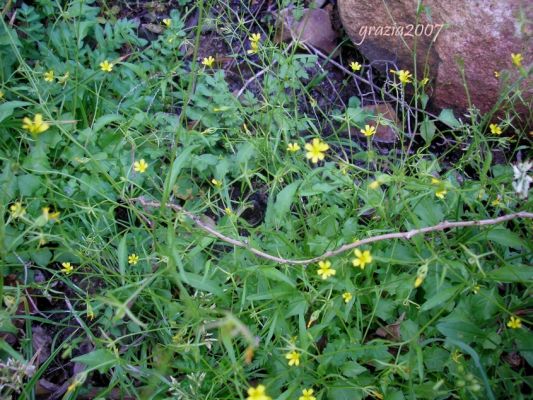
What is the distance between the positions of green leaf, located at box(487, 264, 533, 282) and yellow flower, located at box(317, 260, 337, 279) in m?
0.54

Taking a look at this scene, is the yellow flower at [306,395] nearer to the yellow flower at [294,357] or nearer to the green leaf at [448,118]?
the yellow flower at [294,357]

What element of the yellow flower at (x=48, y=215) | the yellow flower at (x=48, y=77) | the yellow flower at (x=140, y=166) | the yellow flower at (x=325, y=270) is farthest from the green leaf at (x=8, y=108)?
the yellow flower at (x=325, y=270)

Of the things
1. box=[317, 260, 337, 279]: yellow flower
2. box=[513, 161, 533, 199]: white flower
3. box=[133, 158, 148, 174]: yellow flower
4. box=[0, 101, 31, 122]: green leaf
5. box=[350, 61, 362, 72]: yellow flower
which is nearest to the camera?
box=[513, 161, 533, 199]: white flower

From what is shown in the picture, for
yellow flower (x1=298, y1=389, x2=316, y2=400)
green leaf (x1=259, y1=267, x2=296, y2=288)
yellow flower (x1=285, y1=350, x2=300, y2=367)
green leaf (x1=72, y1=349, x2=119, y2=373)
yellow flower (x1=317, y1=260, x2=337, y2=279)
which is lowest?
green leaf (x1=72, y1=349, x2=119, y2=373)

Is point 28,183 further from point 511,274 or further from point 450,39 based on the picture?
point 450,39

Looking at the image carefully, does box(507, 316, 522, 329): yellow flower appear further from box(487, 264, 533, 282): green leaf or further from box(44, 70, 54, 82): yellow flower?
box(44, 70, 54, 82): yellow flower

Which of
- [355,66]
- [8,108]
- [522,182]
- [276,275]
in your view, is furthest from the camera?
[355,66]

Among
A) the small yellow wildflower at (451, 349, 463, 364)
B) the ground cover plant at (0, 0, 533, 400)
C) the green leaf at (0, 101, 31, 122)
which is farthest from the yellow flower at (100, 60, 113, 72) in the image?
the small yellow wildflower at (451, 349, 463, 364)

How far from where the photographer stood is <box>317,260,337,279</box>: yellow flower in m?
1.83

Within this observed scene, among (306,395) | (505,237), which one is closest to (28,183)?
(306,395)

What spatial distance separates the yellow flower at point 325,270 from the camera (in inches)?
72.2

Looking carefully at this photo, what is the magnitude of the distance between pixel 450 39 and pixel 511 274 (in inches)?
48.7

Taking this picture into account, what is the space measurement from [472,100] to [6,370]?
7.55 feet

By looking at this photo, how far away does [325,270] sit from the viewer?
73.1 inches
